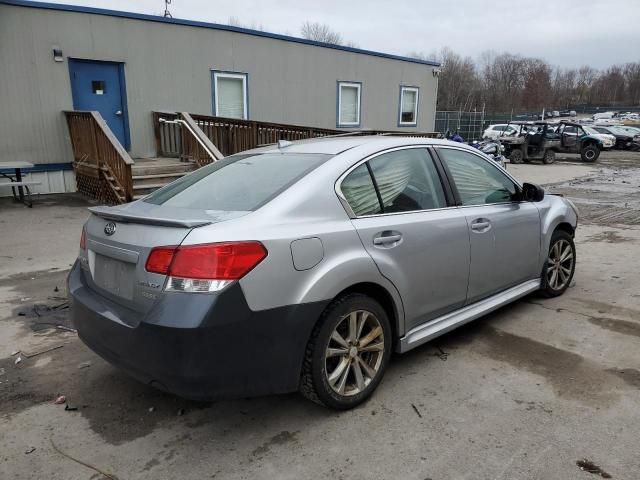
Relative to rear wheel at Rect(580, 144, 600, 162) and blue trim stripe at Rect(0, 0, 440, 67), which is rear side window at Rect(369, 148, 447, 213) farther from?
rear wheel at Rect(580, 144, 600, 162)

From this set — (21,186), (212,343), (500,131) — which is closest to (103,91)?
(21,186)

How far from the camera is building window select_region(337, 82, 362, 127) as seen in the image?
15.3 meters

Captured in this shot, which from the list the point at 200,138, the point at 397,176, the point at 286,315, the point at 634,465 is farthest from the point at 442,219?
the point at 200,138

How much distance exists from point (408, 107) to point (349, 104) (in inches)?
117

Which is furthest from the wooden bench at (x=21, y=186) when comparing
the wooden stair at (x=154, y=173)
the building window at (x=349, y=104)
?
the building window at (x=349, y=104)

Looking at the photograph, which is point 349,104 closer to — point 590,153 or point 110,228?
point 110,228

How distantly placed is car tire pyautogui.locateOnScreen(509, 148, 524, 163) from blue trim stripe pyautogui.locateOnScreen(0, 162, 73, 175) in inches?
728

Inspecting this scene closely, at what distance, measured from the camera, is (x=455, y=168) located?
379cm

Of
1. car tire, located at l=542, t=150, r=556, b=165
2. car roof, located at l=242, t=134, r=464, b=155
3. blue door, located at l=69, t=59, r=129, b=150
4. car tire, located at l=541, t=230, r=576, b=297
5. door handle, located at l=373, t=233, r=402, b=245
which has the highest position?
blue door, located at l=69, t=59, r=129, b=150

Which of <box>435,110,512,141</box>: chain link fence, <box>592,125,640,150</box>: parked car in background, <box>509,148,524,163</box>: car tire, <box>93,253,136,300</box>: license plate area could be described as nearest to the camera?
<box>93,253,136,300</box>: license plate area

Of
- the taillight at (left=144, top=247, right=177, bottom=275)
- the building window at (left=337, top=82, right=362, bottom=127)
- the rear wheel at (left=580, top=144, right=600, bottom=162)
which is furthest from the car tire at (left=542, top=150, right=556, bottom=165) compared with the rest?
the taillight at (left=144, top=247, right=177, bottom=275)

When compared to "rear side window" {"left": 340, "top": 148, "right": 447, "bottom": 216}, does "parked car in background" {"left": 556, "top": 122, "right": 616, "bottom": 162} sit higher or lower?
lower

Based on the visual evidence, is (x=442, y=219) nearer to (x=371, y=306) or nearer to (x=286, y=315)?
(x=371, y=306)

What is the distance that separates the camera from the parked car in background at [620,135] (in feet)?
99.6
